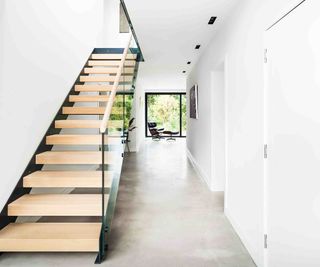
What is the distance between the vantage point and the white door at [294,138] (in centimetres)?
170

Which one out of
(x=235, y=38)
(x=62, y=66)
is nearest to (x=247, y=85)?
(x=235, y=38)

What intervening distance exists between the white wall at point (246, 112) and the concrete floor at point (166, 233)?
25 centimetres

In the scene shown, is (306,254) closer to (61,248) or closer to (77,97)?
(61,248)

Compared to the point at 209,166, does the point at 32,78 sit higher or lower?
higher

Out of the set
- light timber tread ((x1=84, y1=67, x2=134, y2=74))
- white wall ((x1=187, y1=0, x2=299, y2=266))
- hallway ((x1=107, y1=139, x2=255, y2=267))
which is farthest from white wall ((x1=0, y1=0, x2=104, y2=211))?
white wall ((x1=187, y1=0, x2=299, y2=266))

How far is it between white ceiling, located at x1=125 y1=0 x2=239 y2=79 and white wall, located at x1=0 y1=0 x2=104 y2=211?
4.16ft

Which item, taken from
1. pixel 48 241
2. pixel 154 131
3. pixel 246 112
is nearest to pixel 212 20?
pixel 246 112

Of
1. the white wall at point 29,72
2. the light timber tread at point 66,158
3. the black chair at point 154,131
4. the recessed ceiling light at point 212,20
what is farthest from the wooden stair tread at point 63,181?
the black chair at point 154,131

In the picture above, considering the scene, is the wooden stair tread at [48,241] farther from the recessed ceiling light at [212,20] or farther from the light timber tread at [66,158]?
the recessed ceiling light at [212,20]

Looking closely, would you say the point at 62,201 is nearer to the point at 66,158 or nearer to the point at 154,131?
the point at 66,158

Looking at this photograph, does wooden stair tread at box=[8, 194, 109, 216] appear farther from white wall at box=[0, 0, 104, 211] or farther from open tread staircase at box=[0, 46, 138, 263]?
white wall at box=[0, 0, 104, 211]

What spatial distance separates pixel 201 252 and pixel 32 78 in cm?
289

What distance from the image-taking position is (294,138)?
6.31ft

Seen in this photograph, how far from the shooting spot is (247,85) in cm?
299
